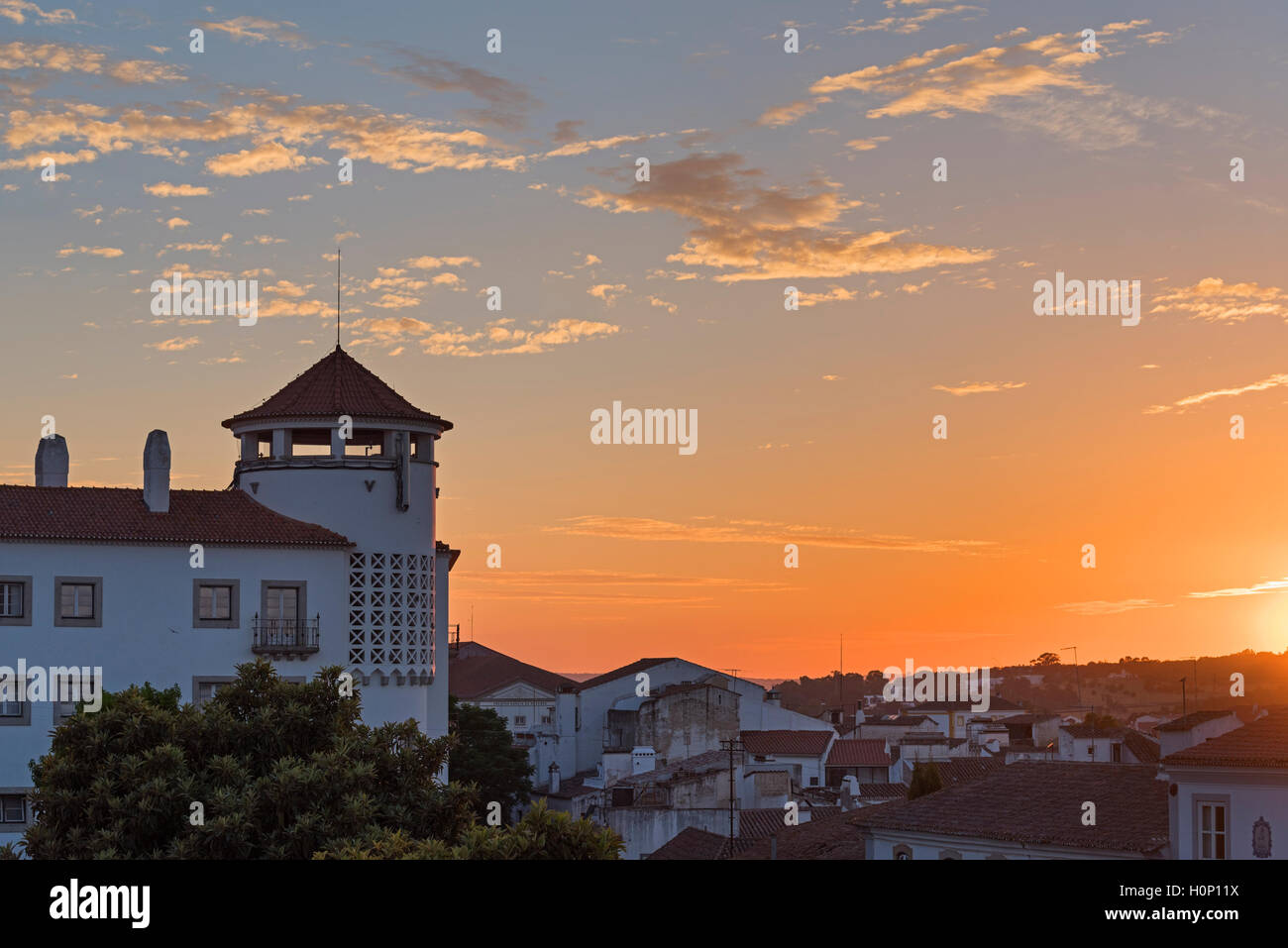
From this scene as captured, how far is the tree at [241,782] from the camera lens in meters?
26.8

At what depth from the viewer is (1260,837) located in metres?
35.3

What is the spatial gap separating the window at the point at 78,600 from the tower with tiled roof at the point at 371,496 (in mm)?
7756

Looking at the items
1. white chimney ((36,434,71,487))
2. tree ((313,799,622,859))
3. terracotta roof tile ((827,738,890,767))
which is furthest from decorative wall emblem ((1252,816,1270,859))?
terracotta roof tile ((827,738,890,767))

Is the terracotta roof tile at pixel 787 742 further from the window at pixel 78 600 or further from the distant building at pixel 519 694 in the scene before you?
the window at pixel 78 600

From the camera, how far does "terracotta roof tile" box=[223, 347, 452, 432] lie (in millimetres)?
58344

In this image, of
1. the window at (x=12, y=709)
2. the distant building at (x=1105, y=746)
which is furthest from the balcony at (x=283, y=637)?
the distant building at (x=1105, y=746)

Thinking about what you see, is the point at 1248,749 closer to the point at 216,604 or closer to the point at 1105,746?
the point at 216,604

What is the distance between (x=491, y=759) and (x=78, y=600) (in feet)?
139

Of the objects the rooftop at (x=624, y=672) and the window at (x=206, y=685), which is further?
the rooftop at (x=624, y=672)

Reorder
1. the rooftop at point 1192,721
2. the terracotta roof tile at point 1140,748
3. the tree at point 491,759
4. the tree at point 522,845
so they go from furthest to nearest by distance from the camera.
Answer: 1. the tree at point 491,759
2. the terracotta roof tile at point 1140,748
3. the rooftop at point 1192,721
4. the tree at point 522,845

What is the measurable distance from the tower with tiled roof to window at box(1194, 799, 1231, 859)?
2995 cm
